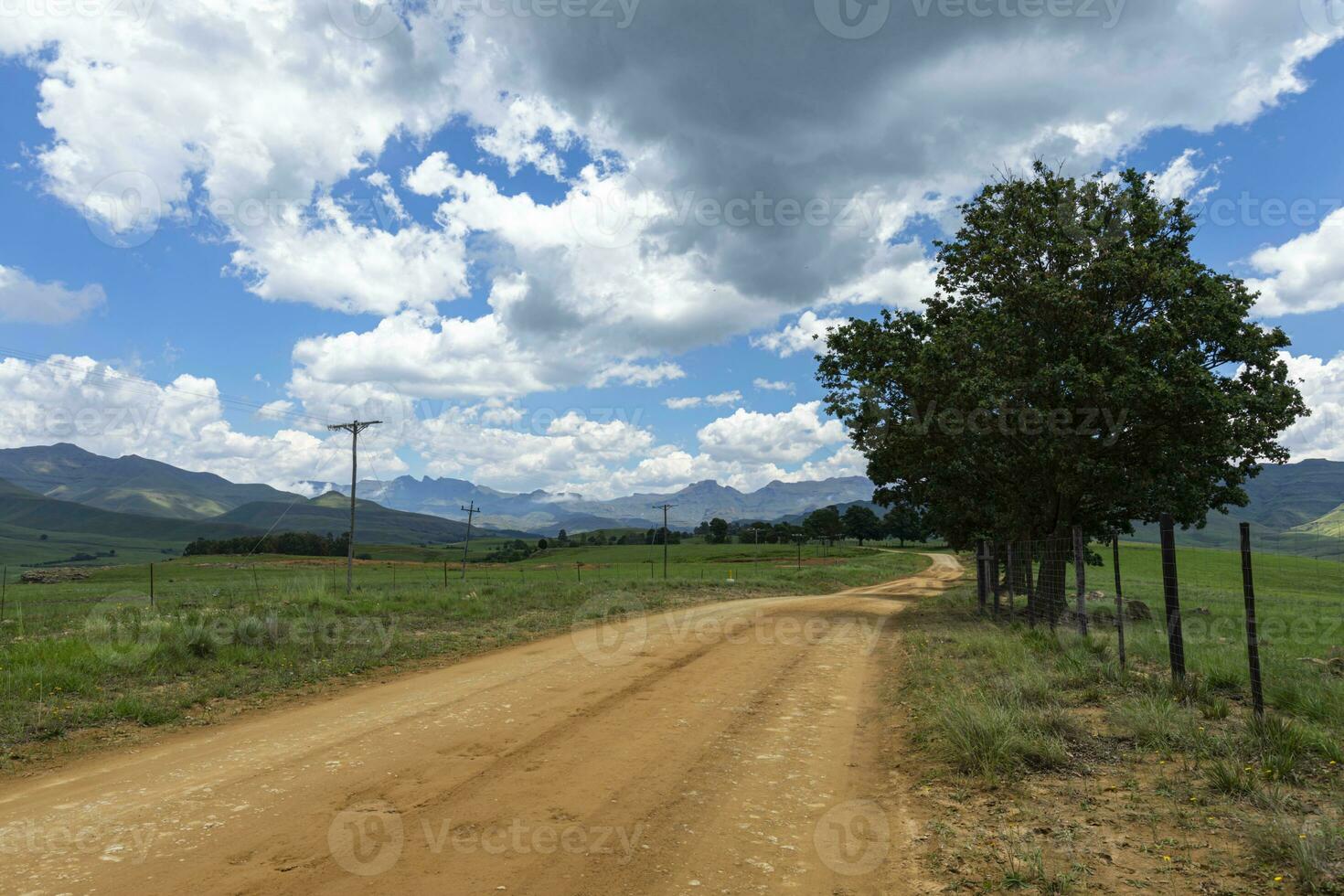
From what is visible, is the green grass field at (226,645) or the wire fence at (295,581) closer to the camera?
the green grass field at (226,645)

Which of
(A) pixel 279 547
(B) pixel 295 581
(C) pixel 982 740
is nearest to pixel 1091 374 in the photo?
(C) pixel 982 740

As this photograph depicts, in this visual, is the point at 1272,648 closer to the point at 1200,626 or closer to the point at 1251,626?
the point at 1200,626

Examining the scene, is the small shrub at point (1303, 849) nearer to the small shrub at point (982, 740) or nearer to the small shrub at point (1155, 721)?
the small shrub at point (982, 740)

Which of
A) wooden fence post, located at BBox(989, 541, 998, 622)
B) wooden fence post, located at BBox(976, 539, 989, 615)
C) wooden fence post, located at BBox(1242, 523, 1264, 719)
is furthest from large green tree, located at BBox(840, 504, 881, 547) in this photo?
wooden fence post, located at BBox(1242, 523, 1264, 719)

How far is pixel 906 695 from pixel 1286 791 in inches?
223

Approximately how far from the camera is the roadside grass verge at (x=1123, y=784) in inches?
198

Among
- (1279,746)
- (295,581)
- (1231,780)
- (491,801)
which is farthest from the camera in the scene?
(295,581)

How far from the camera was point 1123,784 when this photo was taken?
22.0ft

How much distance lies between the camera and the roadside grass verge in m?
5.03

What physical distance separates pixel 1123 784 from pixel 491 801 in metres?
5.77

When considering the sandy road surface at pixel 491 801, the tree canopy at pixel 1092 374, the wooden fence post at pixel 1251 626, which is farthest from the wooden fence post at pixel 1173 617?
the tree canopy at pixel 1092 374

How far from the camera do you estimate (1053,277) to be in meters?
20.5

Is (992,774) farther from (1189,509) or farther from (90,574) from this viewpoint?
(90,574)

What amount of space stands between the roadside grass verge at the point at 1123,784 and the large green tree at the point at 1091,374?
8.58 meters
